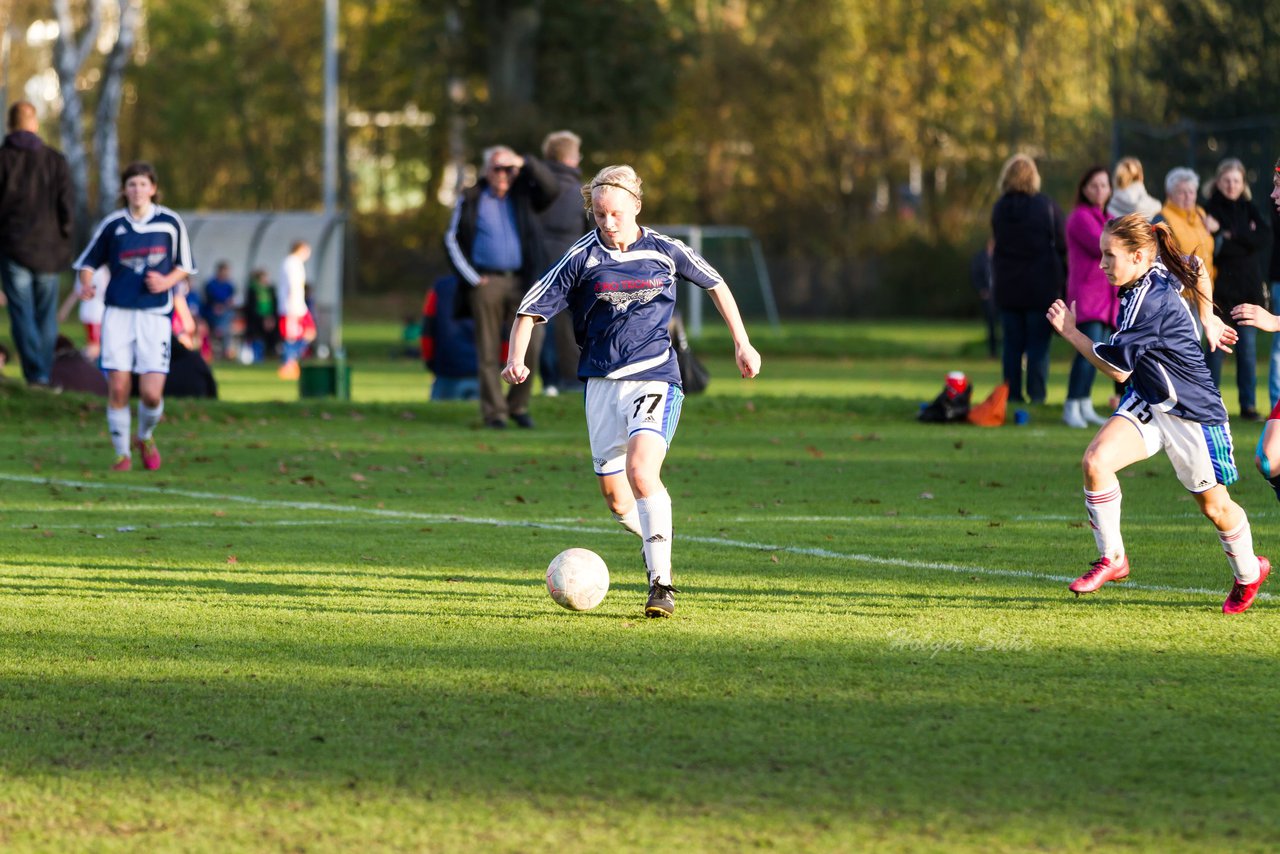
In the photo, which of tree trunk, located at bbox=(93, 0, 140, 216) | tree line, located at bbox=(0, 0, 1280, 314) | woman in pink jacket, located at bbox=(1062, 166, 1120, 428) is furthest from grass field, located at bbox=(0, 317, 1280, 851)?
tree trunk, located at bbox=(93, 0, 140, 216)

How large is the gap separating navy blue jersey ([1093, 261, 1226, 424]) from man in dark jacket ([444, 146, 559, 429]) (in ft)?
28.7

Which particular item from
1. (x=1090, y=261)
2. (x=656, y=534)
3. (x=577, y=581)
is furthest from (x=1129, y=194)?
(x=577, y=581)

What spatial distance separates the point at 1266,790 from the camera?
4.82 m

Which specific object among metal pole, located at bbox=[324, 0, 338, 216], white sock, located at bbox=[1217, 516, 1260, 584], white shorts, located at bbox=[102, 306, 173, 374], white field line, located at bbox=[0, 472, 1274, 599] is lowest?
white field line, located at bbox=[0, 472, 1274, 599]

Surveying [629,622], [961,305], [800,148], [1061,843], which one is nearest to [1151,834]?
[1061,843]

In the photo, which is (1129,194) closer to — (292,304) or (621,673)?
(621,673)

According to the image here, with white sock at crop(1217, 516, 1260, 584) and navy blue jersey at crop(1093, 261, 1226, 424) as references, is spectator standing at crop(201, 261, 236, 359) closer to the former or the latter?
navy blue jersey at crop(1093, 261, 1226, 424)

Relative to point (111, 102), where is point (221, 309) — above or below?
below

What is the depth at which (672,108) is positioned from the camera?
53.0 metres

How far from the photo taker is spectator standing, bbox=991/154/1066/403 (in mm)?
16344

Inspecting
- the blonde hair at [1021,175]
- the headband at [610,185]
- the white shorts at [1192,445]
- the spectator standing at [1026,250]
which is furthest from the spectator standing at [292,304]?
the white shorts at [1192,445]

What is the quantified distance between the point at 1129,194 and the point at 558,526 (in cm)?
707

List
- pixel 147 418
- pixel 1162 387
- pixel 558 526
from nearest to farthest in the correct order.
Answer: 1. pixel 1162 387
2. pixel 558 526
3. pixel 147 418

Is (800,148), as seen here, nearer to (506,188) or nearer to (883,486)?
(506,188)
